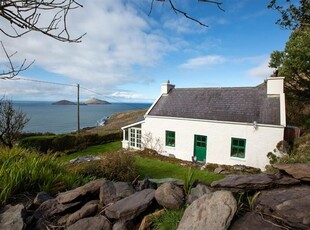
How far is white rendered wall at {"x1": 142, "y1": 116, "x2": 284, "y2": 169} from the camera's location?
15.4 m

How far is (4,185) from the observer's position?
4234 mm

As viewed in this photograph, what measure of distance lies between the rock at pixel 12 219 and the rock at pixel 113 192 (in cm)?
130

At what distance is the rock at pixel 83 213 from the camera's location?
11.7ft

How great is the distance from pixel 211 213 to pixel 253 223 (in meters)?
0.51

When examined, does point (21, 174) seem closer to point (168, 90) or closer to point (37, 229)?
point (37, 229)

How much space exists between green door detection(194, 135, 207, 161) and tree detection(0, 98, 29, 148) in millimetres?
13746

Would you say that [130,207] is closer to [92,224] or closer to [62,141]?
[92,224]

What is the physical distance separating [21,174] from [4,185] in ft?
1.33

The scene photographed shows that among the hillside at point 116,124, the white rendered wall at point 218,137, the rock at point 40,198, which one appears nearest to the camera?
the rock at point 40,198

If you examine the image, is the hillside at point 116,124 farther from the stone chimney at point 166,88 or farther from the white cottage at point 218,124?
the white cottage at point 218,124

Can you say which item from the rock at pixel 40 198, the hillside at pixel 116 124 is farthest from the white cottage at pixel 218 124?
the rock at pixel 40 198

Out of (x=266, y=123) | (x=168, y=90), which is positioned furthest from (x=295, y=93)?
(x=168, y=90)

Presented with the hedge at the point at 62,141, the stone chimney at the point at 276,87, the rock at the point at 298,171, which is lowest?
the hedge at the point at 62,141

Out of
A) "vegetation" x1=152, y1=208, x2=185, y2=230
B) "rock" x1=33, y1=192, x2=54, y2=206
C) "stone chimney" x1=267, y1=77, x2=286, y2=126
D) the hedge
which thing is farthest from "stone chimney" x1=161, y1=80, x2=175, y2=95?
"vegetation" x1=152, y1=208, x2=185, y2=230
